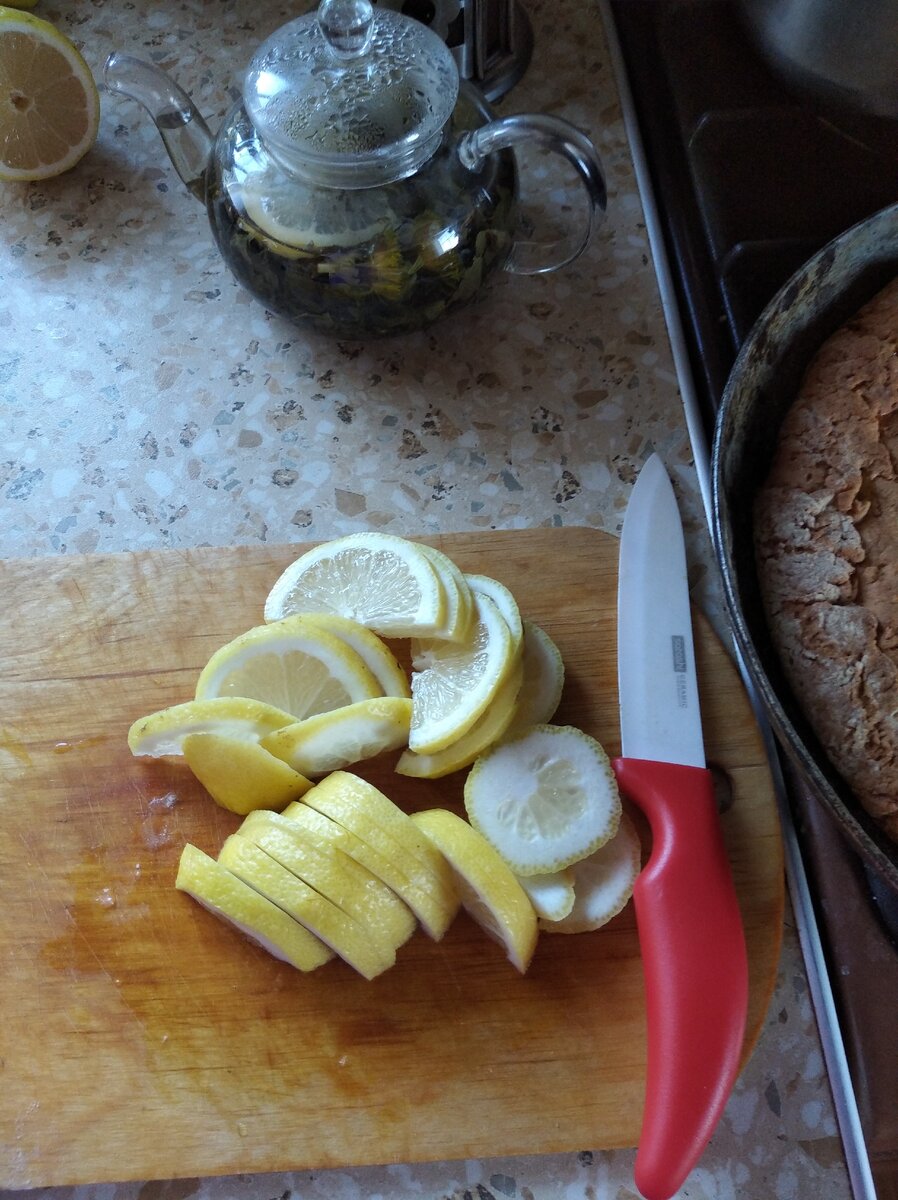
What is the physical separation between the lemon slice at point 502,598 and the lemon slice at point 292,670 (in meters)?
0.16

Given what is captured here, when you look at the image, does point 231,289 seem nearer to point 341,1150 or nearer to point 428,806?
point 428,806

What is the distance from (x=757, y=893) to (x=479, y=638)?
0.38 meters

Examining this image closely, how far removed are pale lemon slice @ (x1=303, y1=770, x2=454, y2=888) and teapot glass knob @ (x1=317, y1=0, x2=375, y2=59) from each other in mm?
763

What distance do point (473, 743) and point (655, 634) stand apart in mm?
245

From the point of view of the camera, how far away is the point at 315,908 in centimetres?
87

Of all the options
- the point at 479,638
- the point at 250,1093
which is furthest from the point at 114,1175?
the point at 479,638

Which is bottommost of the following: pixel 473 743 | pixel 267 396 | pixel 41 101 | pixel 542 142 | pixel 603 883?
pixel 603 883

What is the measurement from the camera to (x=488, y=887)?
862mm

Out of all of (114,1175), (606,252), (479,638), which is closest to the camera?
(114,1175)

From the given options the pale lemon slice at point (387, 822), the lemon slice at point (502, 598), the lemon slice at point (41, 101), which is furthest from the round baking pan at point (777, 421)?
the lemon slice at point (41, 101)

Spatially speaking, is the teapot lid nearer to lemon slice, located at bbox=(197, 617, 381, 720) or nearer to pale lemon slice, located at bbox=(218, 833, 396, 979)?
lemon slice, located at bbox=(197, 617, 381, 720)

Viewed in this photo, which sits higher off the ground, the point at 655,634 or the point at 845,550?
the point at 845,550

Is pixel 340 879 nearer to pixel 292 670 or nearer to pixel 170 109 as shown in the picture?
pixel 292 670

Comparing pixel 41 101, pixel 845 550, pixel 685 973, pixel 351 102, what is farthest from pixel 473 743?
pixel 41 101
